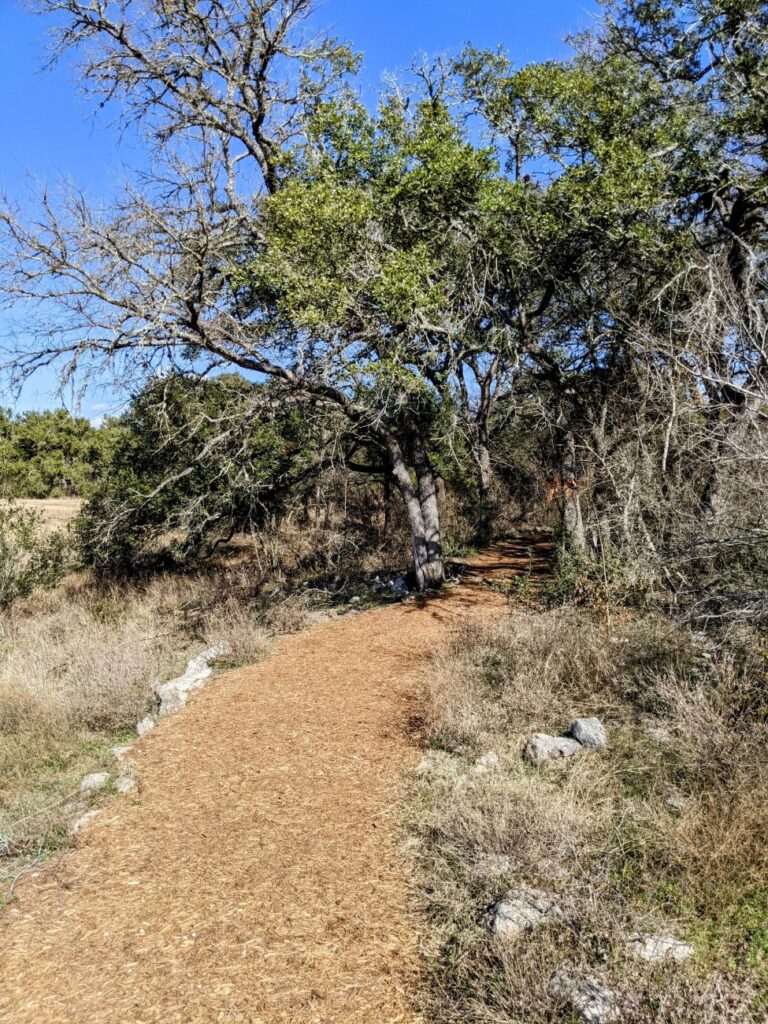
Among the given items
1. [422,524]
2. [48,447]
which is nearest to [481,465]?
[422,524]

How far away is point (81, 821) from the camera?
5.06 metres

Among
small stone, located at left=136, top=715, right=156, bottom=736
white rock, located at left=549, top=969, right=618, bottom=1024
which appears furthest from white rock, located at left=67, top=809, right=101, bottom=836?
white rock, located at left=549, top=969, right=618, bottom=1024

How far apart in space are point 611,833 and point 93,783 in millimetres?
4038

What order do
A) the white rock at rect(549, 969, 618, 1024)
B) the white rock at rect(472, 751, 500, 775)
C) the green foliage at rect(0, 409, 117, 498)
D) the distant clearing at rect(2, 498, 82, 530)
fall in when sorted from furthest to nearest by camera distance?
the green foliage at rect(0, 409, 117, 498) → the distant clearing at rect(2, 498, 82, 530) → the white rock at rect(472, 751, 500, 775) → the white rock at rect(549, 969, 618, 1024)

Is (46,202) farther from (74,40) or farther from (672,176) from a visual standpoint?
(672,176)

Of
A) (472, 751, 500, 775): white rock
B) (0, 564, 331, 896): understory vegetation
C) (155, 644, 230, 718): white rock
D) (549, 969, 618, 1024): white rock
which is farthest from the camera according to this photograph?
(155, 644, 230, 718): white rock

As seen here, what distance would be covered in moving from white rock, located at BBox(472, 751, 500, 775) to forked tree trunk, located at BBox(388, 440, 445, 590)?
6.20 metres

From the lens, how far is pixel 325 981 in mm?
3316

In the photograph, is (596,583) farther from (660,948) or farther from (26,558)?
(26,558)

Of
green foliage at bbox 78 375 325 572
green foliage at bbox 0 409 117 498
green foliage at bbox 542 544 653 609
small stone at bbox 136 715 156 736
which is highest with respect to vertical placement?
green foliage at bbox 0 409 117 498

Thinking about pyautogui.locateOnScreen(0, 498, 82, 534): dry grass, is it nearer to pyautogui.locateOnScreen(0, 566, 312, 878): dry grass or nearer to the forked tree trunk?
pyautogui.locateOnScreen(0, 566, 312, 878): dry grass

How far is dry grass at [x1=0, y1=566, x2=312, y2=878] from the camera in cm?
551

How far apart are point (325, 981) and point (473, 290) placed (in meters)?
8.32

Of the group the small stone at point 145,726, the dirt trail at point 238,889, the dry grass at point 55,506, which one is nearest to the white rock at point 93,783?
the dirt trail at point 238,889
